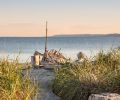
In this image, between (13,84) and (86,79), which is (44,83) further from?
(13,84)

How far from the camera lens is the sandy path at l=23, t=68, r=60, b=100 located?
11.8 meters

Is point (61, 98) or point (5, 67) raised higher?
point (5, 67)

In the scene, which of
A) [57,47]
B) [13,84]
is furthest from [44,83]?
[57,47]

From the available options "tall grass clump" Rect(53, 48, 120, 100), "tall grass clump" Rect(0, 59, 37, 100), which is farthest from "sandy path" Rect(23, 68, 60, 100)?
"tall grass clump" Rect(0, 59, 37, 100)

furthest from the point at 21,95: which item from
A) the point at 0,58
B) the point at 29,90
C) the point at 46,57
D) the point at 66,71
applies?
the point at 46,57

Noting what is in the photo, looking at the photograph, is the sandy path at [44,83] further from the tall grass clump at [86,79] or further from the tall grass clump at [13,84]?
the tall grass clump at [13,84]

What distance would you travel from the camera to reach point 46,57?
2030 cm

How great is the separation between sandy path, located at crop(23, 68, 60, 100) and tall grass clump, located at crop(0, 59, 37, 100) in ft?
2.16

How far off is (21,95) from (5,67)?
913mm

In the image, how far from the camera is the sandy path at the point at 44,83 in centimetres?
1176

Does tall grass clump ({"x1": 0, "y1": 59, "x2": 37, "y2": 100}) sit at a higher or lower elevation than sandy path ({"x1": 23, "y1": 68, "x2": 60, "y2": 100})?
higher

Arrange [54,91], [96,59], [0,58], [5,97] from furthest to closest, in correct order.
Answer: [96,59] < [54,91] < [0,58] < [5,97]

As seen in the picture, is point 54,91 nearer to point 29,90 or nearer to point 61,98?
point 61,98

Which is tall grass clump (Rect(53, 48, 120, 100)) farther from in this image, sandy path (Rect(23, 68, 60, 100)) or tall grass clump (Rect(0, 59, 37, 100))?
tall grass clump (Rect(0, 59, 37, 100))
